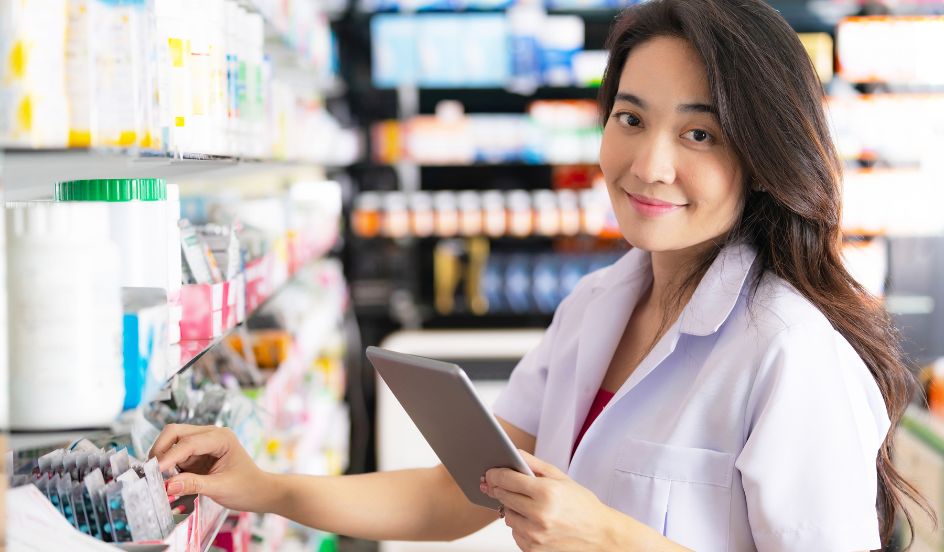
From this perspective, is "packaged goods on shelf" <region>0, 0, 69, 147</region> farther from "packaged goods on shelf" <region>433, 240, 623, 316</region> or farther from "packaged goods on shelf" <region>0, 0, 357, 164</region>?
"packaged goods on shelf" <region>433, 240, 623, 316</region>

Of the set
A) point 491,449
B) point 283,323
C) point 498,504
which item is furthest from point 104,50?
point 283,323

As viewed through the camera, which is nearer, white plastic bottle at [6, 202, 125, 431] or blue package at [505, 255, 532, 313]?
white plastic bottle at [6, 202, 125, 431]

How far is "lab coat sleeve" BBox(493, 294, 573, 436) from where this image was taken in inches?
79.8

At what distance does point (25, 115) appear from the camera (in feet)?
3.03

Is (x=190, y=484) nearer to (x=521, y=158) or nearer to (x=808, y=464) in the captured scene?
(x=808, y=464)

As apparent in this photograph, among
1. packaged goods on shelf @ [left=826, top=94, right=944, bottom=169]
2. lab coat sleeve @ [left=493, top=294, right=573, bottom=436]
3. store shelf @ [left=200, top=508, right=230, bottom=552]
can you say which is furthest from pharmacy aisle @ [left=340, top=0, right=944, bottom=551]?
store shelf @ [left=200, top=508, right=230, bottom=552]

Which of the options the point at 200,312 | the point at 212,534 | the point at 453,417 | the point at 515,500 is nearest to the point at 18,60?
the point at 200,312

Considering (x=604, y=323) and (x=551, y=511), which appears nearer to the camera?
(x=551, y=511)

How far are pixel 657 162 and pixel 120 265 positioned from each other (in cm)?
86

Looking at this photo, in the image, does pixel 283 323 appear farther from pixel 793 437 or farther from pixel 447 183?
pixel 447 183

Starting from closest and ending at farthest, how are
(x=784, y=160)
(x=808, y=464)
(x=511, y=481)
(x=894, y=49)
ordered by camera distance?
(x=511, y=481)
(x=808, y=464)
(x=784, y=160)
(x=894, y=49)

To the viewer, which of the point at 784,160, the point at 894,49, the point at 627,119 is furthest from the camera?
the point at 894,49

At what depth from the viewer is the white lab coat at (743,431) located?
1.49 metres

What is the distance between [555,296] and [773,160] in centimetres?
345
